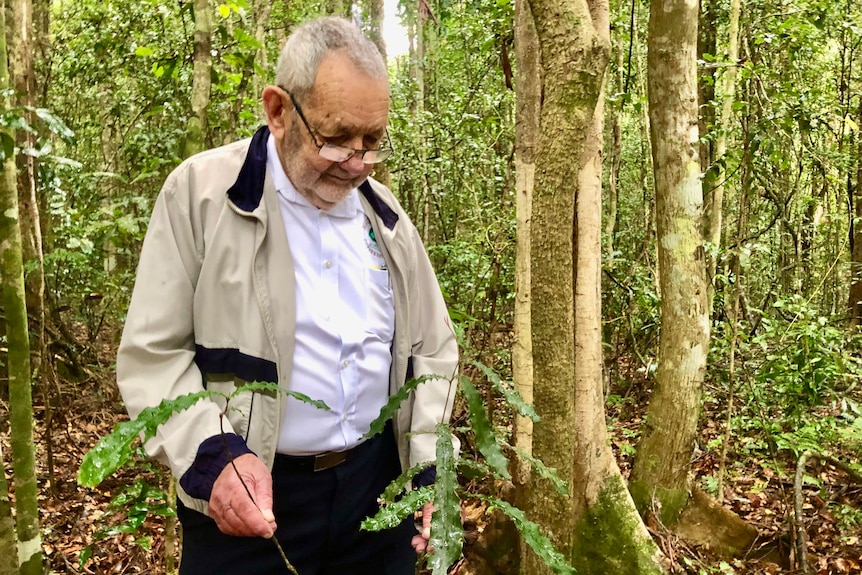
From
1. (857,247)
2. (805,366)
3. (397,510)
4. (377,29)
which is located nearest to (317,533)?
(397,510)

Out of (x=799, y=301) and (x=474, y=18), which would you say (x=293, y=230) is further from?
(x=474, y=18)

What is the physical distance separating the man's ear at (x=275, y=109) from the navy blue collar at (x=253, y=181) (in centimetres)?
6

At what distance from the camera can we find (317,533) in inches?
76.6

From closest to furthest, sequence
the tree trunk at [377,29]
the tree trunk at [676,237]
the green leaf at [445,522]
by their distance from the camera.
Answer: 1. the green leaf at [445,522]
2. the tree trunk at [676,237]
3. the tree trunk at [377,29]

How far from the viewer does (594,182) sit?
2914 millimetres

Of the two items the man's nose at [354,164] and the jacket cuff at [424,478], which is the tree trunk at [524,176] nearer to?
the jacket cuff at [424,478]

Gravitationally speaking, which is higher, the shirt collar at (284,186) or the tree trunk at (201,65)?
the tree trunk at (201,65)

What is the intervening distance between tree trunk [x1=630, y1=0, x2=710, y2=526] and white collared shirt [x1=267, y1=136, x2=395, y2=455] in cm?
248

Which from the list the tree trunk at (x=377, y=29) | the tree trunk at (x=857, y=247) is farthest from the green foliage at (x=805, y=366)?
the tree trunk at (x=857, y=247)

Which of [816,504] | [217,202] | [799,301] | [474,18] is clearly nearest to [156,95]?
[474,18]

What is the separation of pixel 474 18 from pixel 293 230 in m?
6.25

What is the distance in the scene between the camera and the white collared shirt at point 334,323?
1878mm

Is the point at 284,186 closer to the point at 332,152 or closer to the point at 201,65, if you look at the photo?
the point at 332,152

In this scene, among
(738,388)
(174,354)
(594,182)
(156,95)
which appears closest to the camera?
(174,354)
